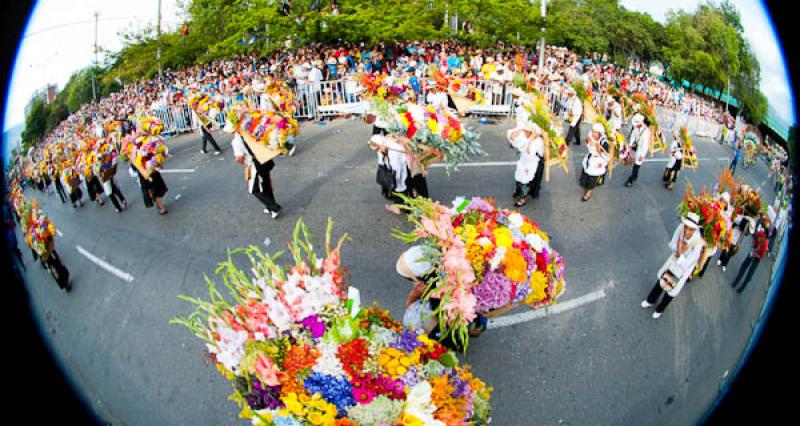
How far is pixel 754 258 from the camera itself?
289cm

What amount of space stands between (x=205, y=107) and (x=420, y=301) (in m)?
2.58

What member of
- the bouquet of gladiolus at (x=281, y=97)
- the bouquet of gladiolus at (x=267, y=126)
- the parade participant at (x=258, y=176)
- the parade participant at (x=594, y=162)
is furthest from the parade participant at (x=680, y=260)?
the bouquet of gladiolus at (x=281, y=97)

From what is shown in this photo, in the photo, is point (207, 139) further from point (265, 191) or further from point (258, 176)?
point (265, 191)

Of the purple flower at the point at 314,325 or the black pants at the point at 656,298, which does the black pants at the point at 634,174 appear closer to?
the black pants at the point at 656,298

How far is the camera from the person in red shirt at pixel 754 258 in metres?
2.80

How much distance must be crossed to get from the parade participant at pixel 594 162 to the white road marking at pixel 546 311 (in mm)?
884

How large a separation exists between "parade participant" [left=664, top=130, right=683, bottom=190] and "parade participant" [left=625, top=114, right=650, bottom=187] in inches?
7.3

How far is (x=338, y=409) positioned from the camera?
2424mm

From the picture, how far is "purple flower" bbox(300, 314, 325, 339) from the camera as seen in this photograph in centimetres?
259

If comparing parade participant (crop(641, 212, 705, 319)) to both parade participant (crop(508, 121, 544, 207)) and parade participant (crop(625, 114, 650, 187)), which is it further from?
parade participant (crop(508, 121, 544, 207))

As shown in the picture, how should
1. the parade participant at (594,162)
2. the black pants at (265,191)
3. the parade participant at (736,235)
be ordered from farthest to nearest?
the black pants at (265,191) < the parade participant at (594,162) < the parade participant at (736,235)

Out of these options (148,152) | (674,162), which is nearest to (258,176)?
(148,152)

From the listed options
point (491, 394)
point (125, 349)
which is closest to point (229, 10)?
point (125, 349)

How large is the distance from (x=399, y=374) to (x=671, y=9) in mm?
2782
